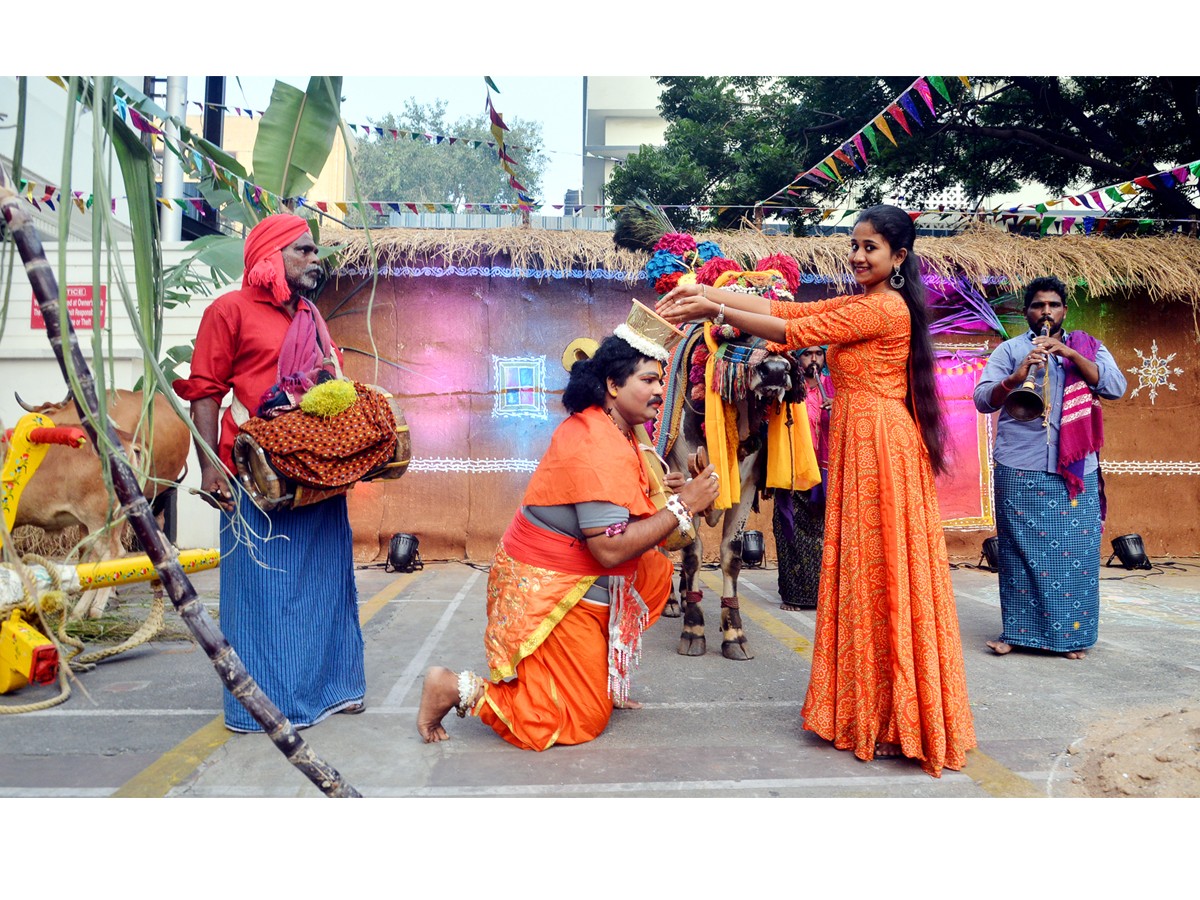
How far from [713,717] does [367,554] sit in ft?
17.6

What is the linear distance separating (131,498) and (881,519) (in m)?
2.60

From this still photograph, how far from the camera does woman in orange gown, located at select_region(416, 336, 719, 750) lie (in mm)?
3334

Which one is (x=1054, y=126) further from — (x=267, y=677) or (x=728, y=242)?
(x=267, y=677)

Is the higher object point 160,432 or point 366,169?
point 366,169

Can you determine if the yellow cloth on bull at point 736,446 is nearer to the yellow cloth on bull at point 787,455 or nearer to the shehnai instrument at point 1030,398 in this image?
the yellow cloth on bull at point 787,455

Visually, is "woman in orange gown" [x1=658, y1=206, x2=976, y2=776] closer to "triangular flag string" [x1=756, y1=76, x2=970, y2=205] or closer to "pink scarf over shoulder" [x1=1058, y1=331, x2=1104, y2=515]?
"pink scarf over shoulder" [x1=1058, y1=331, x2=1104, y2=515]

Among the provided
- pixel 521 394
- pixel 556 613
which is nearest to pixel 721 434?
pixel 556 613

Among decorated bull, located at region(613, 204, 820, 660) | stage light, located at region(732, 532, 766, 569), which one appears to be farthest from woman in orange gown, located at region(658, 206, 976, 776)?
stage light, located at region(732, 532, 766, 569)

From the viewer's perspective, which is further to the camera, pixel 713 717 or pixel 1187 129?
pixel 1187 129

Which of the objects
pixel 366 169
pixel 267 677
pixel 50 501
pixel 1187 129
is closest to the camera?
pixel 267 677

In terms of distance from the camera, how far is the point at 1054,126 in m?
12.4

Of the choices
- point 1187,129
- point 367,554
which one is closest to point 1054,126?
point 1187,129

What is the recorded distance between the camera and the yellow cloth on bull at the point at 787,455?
201 inches

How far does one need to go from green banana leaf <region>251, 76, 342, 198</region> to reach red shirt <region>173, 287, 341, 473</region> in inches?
20.2
